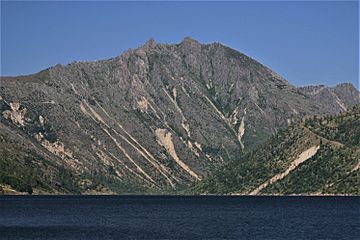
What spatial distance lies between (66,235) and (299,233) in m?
53.2

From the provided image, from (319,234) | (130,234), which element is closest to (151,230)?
(130,234)

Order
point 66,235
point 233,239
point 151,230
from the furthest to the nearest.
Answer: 1. point 151,230
2. point 66,235
3. point 233,239

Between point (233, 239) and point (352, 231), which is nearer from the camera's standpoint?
point (233, 239)

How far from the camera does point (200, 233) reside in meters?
178

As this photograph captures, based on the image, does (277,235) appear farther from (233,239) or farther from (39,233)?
(39,233)

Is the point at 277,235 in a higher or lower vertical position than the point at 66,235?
lower

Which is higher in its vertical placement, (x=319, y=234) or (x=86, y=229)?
(x=86, y=229)

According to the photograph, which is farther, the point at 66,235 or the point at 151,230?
the point at 151,230

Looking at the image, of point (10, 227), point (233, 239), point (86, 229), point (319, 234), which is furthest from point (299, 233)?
point (10, 227)

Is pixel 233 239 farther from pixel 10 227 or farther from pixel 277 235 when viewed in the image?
pixel 10 227

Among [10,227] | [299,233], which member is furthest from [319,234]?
[10,227]

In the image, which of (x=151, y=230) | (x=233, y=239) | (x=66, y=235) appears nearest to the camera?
(x=233, y=239)

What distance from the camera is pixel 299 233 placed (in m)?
179

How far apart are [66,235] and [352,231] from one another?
67.0 m
